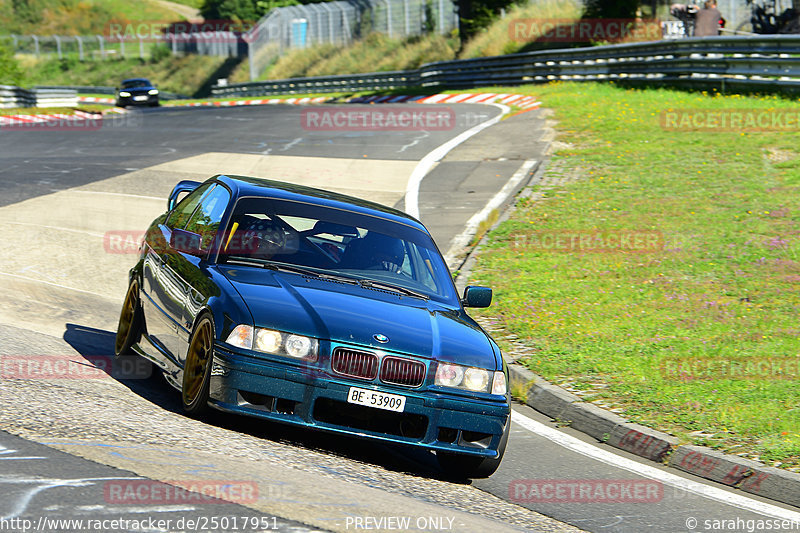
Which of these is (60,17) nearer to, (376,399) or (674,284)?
(674,284)

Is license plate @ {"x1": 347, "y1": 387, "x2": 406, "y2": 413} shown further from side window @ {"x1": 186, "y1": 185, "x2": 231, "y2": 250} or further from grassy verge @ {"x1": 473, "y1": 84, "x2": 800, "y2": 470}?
grassy verge @ {"x1": 473, "y1": 84, "x2": 800, "y2": 470}

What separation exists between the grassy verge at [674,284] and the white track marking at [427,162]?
1.74 meters

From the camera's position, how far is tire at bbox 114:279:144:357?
7.70 m

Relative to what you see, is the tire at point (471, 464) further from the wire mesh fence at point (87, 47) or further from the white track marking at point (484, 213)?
the wire mesh fence at point (87, 47)

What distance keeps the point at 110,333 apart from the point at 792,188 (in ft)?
35.0

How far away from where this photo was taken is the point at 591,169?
17.6 metres

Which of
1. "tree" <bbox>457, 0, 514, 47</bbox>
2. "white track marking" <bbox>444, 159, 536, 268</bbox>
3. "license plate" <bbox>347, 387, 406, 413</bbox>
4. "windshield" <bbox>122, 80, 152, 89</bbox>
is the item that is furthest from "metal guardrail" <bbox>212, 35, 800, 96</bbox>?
"license plate" <bbox>347, 387, 406, 413</bbox>

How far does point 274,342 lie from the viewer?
5.81 m

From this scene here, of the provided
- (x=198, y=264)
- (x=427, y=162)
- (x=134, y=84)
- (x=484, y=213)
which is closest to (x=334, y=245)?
(x=198, y=264)

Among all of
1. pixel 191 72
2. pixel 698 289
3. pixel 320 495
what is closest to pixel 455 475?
pixel 320 495

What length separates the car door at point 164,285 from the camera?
22.3 ft

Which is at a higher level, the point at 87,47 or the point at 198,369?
the point at 87,47

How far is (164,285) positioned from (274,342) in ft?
5.63

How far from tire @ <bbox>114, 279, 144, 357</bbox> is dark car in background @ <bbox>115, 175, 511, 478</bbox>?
0.27 feet
